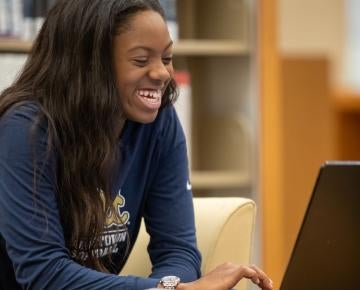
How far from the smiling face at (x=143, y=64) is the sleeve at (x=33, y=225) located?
0.57ft

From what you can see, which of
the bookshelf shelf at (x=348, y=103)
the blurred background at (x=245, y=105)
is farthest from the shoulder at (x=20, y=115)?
the bookshelf shelf at (x=348, y=103)

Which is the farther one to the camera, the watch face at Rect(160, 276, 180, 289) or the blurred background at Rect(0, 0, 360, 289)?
the blurred background at Rect(0, 0, 360, 289)

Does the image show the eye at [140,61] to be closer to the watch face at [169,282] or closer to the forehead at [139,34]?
the forehead at [139,34]

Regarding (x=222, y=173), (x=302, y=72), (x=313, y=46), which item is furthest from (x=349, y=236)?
(x=313, y=46)

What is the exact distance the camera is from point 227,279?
4.37 feet

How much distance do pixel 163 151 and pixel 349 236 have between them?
467 mm

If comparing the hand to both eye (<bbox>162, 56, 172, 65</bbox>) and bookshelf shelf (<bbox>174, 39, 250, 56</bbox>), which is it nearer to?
eye (<bbox>162, 56, 172, 65</bbox>)

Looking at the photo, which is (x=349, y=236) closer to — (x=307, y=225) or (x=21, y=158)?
(x=307, y=225)

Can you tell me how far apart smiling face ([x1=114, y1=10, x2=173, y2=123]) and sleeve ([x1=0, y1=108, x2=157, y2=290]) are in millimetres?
175

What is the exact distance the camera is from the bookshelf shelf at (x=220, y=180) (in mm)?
2760

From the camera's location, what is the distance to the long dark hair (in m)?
1.44

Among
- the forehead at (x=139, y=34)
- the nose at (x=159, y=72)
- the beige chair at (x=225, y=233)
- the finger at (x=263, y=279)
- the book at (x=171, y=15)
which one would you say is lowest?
the beige chair at (x=225, y=233)

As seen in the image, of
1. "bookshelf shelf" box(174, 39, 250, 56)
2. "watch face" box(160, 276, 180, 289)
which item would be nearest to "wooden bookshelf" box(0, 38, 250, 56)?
"bookshelf shelf" box(174, 39, 250, 56)

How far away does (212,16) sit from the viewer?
2846mm
